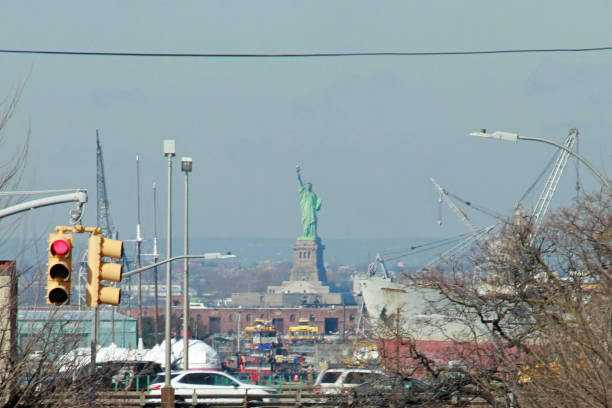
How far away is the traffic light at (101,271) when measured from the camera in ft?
45.6

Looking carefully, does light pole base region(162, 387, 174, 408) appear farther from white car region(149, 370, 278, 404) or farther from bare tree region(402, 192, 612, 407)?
bare tree region(402, 192, 612, 407)

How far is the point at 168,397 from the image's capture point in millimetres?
31922

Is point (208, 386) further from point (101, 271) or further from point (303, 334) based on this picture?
point (303, 334)

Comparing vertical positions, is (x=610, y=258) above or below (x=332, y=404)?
above

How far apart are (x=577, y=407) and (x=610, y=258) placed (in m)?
9.09

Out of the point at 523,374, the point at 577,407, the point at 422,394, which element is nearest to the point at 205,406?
the point at 422,394

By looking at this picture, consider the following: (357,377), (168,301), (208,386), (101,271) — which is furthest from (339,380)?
(101,271)

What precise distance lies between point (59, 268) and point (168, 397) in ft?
62.1

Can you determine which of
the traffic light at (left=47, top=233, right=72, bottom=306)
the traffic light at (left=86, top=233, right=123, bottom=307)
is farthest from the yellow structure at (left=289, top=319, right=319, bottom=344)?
the traffic light at (left=47, top=233, right=72, bottom=306)

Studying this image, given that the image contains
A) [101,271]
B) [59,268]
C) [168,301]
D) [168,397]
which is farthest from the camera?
[168,301]

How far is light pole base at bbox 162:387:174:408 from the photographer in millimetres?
31891

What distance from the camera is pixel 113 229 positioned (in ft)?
415

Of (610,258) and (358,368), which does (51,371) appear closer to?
(610,258)

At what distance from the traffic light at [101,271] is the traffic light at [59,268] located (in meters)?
0.34
